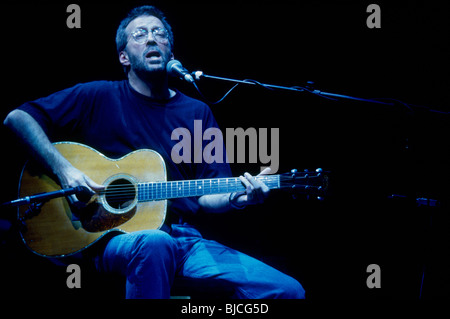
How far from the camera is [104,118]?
86.2 inches

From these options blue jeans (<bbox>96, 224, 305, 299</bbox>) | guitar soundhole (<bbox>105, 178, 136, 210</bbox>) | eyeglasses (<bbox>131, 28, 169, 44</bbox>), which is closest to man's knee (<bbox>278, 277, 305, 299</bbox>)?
blue jeans (<bbox>96, 224, 305, 299</bbox>)

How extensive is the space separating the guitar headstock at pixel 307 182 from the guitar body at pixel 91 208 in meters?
0.76

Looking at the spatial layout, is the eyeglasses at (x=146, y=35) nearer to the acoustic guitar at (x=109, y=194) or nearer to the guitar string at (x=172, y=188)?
the acoustic guitar at (x=109, y=194)

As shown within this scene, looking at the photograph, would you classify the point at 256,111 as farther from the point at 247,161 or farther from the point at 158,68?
the point at 158,68

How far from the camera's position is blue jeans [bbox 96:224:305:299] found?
1.56 meters

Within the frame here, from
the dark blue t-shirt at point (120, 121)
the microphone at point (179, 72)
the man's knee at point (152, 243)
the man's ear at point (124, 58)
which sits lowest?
the man's knee at point (152, 243)

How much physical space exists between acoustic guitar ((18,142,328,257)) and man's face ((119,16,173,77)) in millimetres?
638

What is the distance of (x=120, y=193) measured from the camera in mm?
1949

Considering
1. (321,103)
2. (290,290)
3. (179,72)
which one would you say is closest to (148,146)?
(179,72)

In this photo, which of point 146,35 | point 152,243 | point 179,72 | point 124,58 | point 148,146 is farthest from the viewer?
point 124,58

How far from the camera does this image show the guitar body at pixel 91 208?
5.89 ft

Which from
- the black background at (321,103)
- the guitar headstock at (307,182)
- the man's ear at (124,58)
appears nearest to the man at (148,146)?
the man's ear at (124,58)

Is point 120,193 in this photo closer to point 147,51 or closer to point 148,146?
point 148,146

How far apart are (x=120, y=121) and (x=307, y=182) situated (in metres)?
1.28
